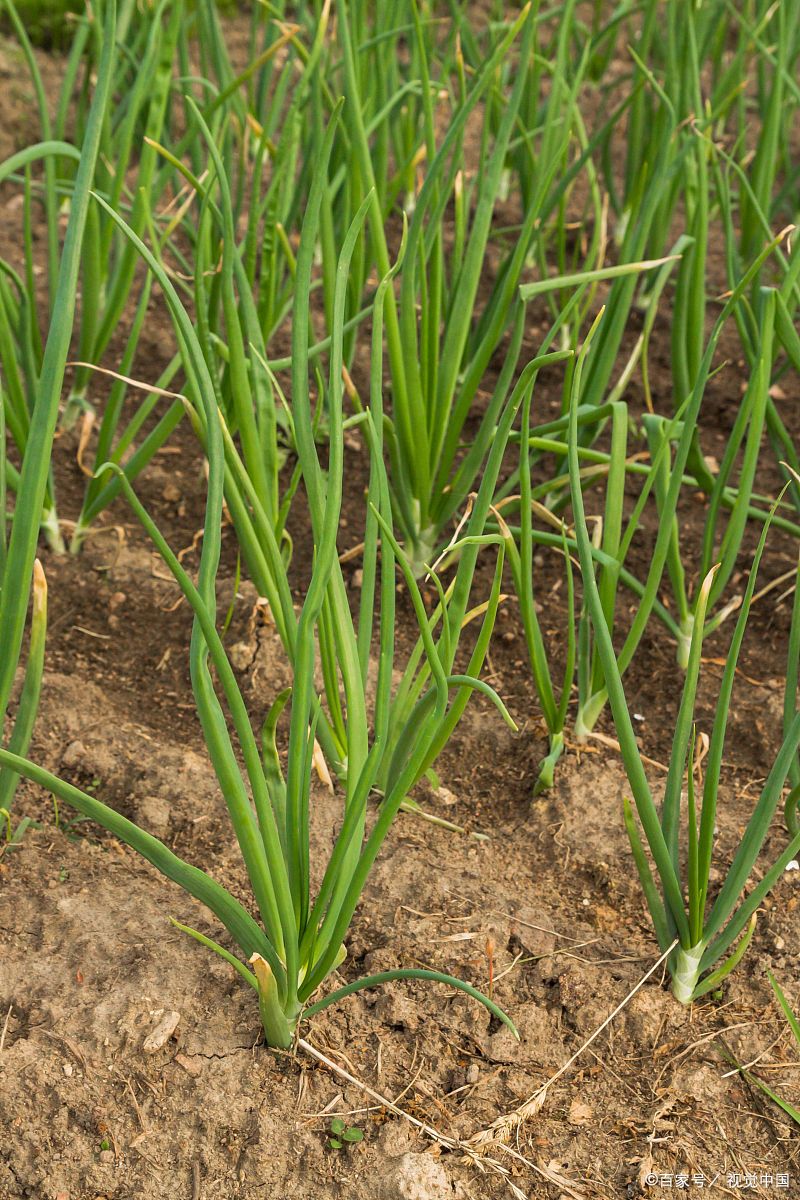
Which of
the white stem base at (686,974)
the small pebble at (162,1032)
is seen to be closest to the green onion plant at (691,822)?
the white stem base at (686,974)

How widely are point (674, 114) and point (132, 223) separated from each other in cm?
81

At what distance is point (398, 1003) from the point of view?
116 centimetres

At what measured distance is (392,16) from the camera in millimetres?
1903

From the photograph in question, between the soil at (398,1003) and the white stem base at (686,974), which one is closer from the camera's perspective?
the soil at (398,1003)

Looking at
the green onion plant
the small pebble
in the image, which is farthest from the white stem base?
the small pebble

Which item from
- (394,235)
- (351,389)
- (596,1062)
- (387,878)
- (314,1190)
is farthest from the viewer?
(394,235)

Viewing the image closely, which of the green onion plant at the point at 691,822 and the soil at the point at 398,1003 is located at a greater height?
the green onion plant at the point at 691,822

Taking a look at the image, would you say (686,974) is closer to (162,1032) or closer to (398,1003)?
(398,1003)

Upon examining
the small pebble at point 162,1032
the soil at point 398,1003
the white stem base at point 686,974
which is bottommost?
the soil at point 398,1003

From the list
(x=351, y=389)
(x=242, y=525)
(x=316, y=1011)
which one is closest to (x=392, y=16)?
(x=351, y=389)

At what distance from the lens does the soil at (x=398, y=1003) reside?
104 cm

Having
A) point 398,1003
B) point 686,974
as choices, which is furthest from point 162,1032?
point 686,974

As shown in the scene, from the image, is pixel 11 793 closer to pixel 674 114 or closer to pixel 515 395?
pixel 515 395

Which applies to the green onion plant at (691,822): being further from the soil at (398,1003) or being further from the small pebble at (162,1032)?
the small pebble at (162,1032)
